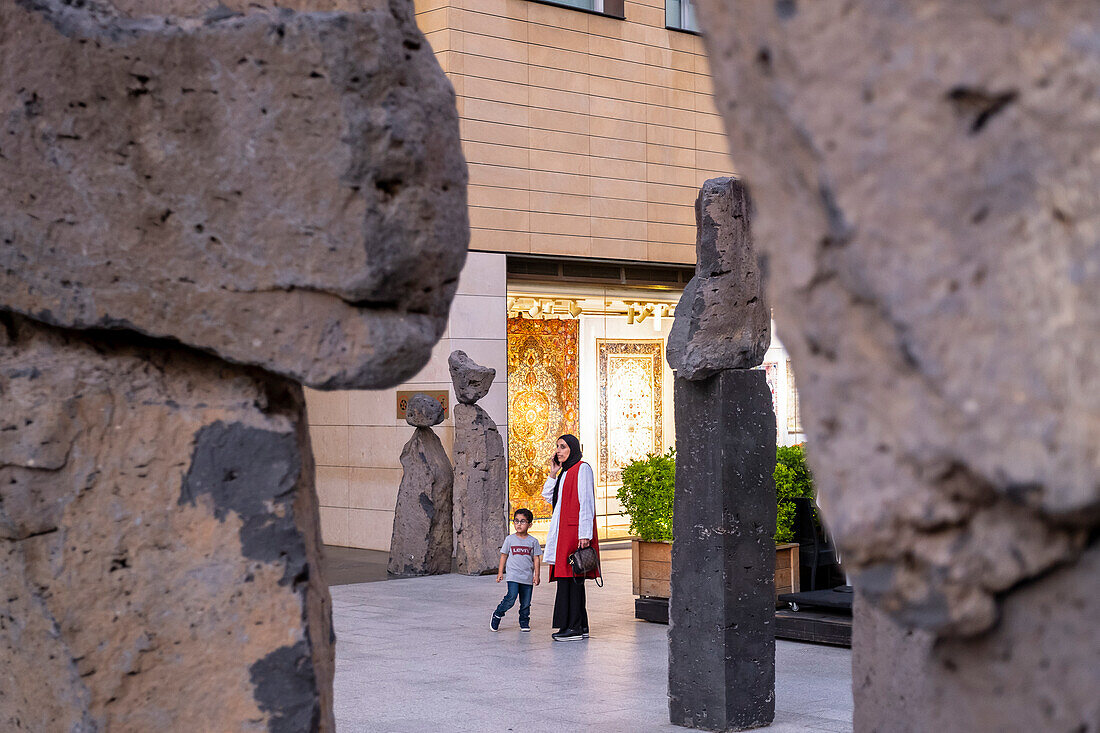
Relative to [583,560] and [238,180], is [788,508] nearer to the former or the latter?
[583,560]

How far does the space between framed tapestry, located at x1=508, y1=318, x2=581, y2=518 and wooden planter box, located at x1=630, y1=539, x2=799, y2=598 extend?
208 inches

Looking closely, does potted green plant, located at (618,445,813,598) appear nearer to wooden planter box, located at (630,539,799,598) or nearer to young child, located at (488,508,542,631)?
wooden planter box, located at (630,539,799,598)

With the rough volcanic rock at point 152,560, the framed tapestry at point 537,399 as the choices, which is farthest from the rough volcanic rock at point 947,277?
the framed tapestry at point 537,399

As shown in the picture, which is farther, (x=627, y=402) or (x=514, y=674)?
(x=627, y=402)

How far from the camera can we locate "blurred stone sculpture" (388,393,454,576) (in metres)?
13.9

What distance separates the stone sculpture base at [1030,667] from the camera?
1438mm

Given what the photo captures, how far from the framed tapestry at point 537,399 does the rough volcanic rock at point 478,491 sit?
6.33 ft

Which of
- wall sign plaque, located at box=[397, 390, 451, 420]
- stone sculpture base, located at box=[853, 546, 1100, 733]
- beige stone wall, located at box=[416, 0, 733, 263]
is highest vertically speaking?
beige stone wall, located at box=[416, 0, 733, 263]

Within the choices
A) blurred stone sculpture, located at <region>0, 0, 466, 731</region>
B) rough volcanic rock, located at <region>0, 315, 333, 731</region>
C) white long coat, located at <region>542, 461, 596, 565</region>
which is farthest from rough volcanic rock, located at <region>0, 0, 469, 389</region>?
white long coat, located at <region>542, 461, 596, 565</region>

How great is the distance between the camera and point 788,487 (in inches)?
436

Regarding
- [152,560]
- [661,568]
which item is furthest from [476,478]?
[152,560]

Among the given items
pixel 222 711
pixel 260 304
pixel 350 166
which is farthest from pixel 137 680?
pixel 350 166

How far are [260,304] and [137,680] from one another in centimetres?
97

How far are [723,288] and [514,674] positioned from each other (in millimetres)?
3304
